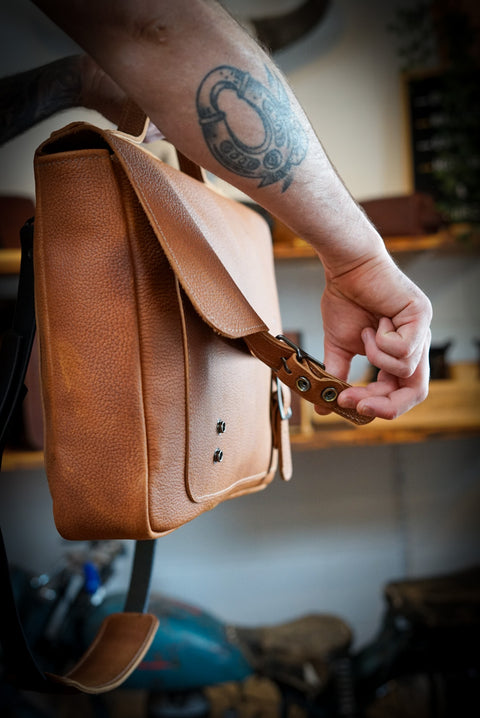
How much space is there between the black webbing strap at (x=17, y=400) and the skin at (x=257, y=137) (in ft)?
0.69

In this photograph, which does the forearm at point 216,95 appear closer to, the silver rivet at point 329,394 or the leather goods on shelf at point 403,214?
the silver rivet at point 329,394

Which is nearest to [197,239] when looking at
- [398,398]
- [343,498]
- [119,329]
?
[119,329]

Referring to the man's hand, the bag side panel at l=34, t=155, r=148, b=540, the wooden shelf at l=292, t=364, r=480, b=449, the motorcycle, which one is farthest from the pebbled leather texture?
the wooden shelf at l=292, t=364, r=480, b=449

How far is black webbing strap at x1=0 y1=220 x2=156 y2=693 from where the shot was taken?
1.69ft

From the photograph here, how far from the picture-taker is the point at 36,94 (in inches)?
24.4

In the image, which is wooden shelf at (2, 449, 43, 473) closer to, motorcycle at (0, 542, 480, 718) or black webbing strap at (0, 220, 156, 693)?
motorcycle at (0, 542, 480, 718)

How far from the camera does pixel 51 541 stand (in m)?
1.72

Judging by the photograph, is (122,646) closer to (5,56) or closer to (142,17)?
(142,17)

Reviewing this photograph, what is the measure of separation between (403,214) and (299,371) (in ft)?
3.76

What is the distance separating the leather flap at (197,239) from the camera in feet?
1.41

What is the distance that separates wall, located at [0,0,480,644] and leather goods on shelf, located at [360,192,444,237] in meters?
0.22

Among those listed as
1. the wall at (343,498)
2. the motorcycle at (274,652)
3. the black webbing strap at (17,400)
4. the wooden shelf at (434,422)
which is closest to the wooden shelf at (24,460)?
the motorcycle at (274,652)

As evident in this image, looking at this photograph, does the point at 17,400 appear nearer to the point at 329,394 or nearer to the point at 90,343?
the point at 90,343

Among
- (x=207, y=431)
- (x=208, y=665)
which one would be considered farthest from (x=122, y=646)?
(x=208, y=665)
